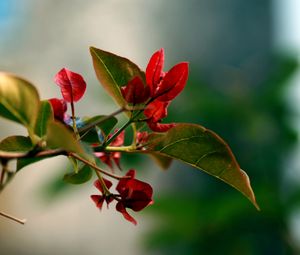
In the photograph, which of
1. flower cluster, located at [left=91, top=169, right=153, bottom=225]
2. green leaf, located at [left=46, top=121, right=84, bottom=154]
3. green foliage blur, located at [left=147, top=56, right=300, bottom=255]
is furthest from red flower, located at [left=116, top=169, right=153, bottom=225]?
green foliage blur, located at [left=147, top=56, right=300, bottom=255]

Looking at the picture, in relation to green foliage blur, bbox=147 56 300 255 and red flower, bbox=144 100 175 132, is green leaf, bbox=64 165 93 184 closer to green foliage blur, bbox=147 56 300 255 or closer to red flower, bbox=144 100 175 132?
red flower, bbox=144 100 175 132

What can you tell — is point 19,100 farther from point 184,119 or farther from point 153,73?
point 184,119

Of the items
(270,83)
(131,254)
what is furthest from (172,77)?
(131,254)

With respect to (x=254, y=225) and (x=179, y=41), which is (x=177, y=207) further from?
(x=179, y=41)

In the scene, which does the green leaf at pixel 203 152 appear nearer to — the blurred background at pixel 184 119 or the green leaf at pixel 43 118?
the green leaf at pixel 43 118

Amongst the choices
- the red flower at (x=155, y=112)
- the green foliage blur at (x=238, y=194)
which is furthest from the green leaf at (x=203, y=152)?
the green foliage blur at (x=238, y=194)
